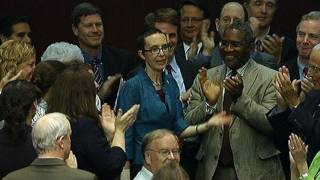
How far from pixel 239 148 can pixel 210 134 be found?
0.30 meters

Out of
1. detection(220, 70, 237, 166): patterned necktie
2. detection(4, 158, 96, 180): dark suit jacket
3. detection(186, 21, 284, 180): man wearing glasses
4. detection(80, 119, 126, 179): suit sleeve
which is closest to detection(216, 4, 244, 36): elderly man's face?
detection(186, 21, 284, 180): man wearing glasses

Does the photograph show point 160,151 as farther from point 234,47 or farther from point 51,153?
point 234,47

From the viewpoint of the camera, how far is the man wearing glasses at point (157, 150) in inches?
326

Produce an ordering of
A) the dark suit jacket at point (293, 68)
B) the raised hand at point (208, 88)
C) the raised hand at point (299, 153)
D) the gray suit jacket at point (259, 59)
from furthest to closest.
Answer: the gray suit jacket at point (259, 59), the dark suit jacket at point (293, 68), the raised hand at point (208, 88), the raised hand at point (299, 153)

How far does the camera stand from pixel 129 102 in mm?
9305

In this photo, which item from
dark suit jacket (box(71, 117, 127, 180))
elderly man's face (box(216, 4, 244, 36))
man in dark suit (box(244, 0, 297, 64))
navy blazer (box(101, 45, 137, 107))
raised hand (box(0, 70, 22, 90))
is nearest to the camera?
dark suit jacket (box(71, 117, 127, 180))

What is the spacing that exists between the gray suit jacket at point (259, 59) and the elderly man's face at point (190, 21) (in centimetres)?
67

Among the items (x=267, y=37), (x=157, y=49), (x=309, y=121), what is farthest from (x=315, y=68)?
(x=267, y=37)

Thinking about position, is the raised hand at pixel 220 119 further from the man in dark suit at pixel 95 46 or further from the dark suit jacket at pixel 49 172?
the dark suit jacket at pixel 49 172

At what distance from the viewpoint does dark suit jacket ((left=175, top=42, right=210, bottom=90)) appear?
33.2 ft

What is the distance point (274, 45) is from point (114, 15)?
2113 mm

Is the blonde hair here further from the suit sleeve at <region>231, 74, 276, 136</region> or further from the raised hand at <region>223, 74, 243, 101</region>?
the suit sleeve at <region>231, 74, 276, 136</region>

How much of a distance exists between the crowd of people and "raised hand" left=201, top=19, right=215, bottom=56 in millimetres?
12

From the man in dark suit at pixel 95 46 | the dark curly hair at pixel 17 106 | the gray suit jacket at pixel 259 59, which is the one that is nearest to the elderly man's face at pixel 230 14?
the gray suit jacket at pixel 259 59
